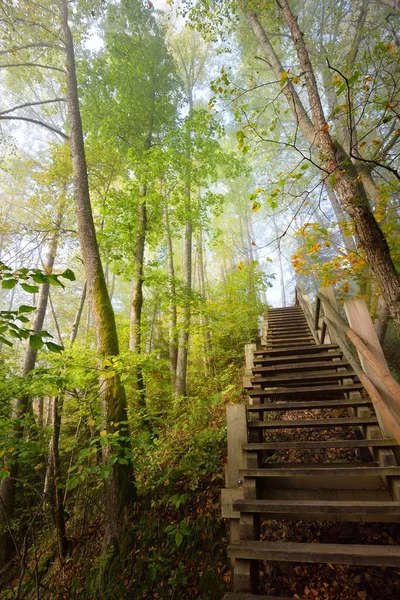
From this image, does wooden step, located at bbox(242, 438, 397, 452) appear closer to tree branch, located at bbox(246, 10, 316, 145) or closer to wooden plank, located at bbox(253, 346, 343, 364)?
wooden plank, located at bbox(253, 346, 343, 364)

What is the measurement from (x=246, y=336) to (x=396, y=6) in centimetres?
1029

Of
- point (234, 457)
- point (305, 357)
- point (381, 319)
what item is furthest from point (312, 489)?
point (381, 319)

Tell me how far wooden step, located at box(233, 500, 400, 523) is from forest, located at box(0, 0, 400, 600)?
1.25 meters

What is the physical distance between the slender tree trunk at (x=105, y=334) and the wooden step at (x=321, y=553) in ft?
5.86

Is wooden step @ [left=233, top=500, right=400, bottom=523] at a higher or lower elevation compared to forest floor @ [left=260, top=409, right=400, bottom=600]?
higher

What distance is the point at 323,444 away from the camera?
8.82 feet

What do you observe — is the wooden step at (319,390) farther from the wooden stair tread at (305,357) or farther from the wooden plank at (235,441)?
the wooden stair tread at (305,357)

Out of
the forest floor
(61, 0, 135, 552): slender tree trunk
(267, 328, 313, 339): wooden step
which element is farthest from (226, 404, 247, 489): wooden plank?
(267, 328, 313, 339): wooden step

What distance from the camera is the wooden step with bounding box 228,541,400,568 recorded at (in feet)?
6.14

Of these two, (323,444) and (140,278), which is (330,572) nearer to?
(323,444)

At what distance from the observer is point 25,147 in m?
19.2

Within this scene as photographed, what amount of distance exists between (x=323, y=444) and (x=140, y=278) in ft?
18.7

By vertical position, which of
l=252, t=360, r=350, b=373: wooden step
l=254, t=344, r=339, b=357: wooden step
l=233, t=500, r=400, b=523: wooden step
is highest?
l=254, t=344, r=339, b=357: wooden step

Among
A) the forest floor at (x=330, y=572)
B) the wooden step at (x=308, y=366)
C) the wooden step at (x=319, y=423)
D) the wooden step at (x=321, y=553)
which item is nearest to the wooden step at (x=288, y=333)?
the wooden step at (x=308, y=366)
